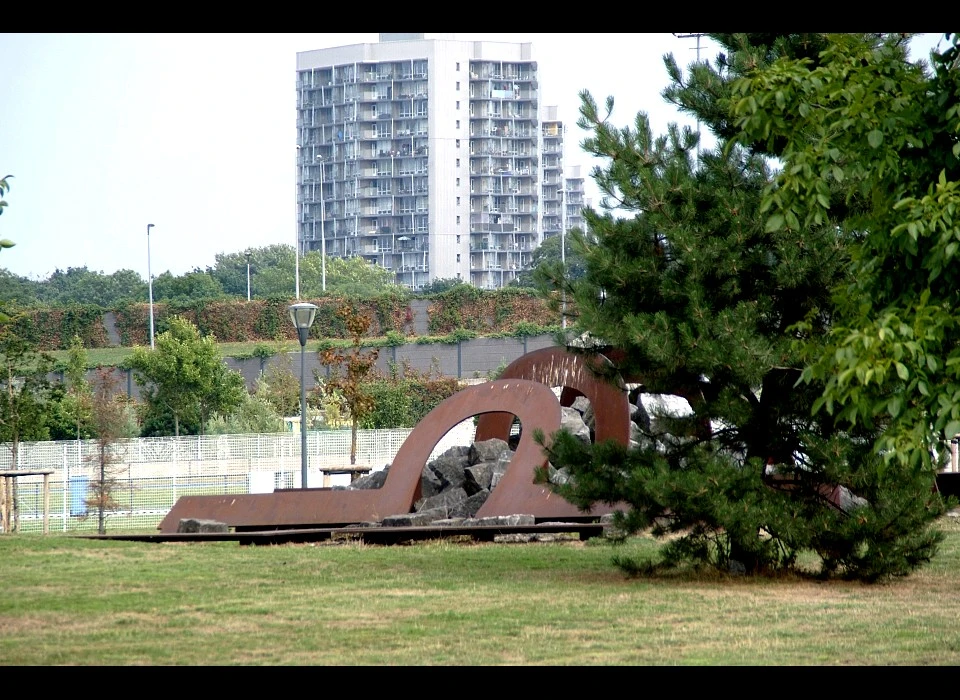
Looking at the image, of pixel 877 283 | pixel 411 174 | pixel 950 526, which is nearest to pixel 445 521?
pixel 950 526

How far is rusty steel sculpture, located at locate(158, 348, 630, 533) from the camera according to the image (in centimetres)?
1652

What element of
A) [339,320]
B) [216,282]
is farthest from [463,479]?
[216,282]

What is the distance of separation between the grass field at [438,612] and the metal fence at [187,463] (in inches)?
611

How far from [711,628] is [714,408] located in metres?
2.79

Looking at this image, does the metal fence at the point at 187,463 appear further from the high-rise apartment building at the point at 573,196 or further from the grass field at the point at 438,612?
the high-rise apartment building at the point at 573,196

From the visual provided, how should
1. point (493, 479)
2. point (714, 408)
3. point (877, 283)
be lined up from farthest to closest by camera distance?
point (493, 479) → point (714, 408) → point (877, 283)

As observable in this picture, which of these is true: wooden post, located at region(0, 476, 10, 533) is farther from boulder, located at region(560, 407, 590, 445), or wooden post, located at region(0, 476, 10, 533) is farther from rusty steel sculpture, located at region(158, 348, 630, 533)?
boulder, located at region(560, 407, 590, 445)

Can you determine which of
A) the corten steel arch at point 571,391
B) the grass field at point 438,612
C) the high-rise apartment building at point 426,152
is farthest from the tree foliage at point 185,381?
the high-rise apartment building at point 426,152

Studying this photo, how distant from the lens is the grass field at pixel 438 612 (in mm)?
8609

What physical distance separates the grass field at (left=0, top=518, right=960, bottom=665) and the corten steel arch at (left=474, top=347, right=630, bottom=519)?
1.74 m

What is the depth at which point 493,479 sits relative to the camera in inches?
721

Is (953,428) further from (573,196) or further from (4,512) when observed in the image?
(573,196)

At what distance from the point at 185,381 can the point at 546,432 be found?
26682 mm
